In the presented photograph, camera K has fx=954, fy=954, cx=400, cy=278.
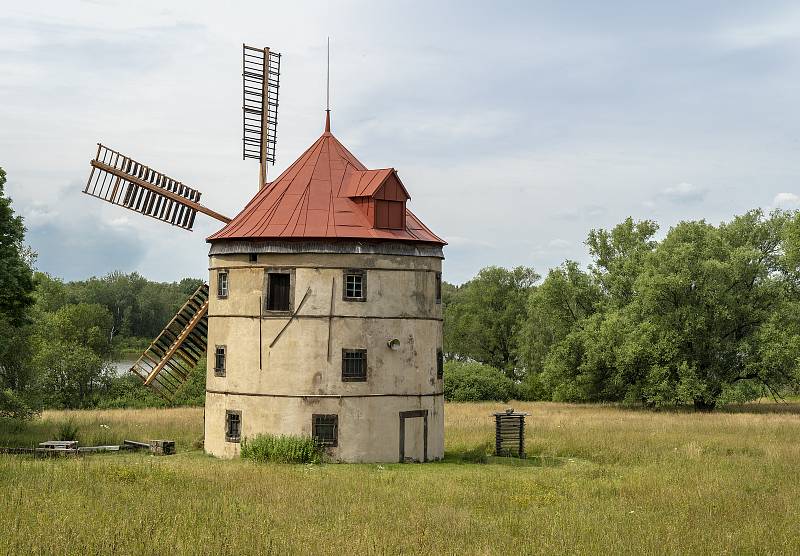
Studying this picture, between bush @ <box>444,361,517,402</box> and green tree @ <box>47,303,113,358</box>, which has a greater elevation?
green tree @ <box>47,303,113,358</box>

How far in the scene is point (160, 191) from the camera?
3547 cm

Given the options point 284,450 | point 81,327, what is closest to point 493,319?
point 81,327

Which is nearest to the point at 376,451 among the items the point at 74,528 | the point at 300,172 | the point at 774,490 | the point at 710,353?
the point at 300,172

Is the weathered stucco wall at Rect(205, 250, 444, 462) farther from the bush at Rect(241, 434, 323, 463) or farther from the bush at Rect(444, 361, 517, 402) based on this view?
the bush at Rect(444, 361, 517, 402)

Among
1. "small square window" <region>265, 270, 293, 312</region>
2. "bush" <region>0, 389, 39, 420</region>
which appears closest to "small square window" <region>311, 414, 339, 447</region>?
"small square window" <region>265, 270, 293, 312</region>

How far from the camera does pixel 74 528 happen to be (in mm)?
16141

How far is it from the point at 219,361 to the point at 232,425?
2104 millimetres

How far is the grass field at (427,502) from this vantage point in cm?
1648

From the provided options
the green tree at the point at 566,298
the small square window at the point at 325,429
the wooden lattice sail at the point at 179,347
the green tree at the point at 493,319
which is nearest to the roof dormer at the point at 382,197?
the small square window at the point at 325,429

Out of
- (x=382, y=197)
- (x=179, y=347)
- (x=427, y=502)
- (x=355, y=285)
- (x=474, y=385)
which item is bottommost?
(x=427, y=502)

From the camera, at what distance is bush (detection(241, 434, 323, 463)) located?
28203 mm

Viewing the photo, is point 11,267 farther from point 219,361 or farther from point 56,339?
point 56,339

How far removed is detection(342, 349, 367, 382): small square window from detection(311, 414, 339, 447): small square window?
1282 mm

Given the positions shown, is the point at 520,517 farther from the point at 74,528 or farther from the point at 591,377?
the point at 591,377
